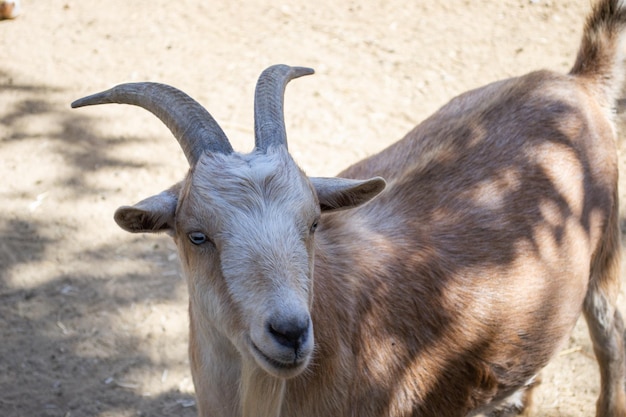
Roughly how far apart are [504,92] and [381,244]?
113 cm

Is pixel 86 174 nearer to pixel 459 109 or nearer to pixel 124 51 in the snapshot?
pixel 124 51

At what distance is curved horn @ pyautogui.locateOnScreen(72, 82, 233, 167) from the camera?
115 inches

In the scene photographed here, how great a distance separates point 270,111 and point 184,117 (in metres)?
0.33

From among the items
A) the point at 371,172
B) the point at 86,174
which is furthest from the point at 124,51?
the point at 371,172

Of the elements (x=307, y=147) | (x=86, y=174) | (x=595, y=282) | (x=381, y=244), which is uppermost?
(x=381, y=244)

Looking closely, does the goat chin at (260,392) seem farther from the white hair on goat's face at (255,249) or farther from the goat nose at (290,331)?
the goat nose at (290,331)

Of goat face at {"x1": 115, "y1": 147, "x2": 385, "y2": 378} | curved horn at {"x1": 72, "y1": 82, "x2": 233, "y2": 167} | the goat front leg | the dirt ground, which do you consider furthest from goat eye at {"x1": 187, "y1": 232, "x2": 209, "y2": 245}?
the goat front leg

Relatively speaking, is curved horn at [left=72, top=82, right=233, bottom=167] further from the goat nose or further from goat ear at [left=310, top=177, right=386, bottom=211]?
the goat nose

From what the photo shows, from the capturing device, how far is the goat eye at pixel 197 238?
8.99 feet

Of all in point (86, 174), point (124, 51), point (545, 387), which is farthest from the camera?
point (124, 51)

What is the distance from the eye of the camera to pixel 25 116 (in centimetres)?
645

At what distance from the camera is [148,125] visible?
6.34m

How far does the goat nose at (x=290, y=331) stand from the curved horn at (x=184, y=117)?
2.42 feet

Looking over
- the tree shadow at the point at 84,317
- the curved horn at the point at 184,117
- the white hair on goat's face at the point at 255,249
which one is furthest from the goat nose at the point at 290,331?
the tree shadow at the point at 84,317
